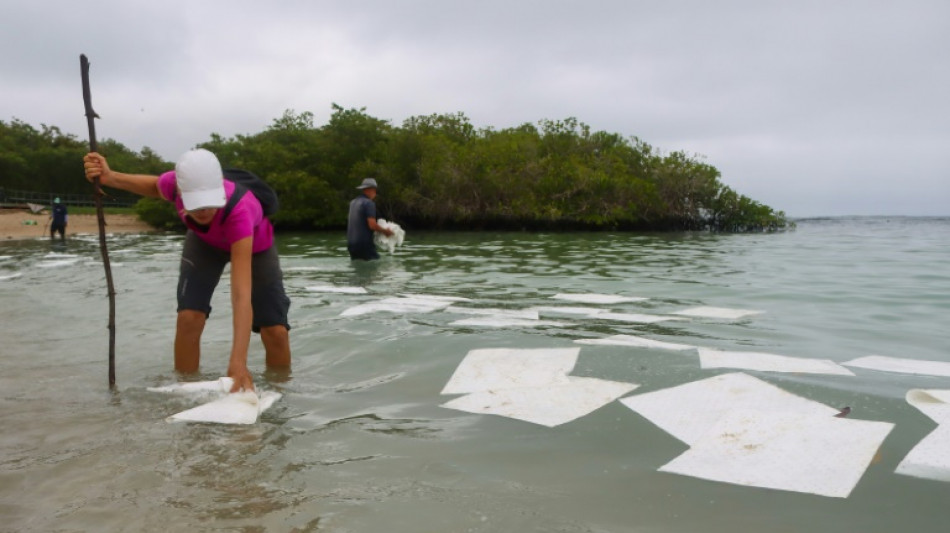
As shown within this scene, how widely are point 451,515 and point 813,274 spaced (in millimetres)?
10886

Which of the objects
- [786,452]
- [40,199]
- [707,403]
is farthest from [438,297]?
[40,199]

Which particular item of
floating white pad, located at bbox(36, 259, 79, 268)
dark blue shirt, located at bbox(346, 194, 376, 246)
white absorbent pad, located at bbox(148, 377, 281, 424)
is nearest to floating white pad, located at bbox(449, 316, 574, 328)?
white absorbent pad, located at bbox(148, 377, 281, 424)

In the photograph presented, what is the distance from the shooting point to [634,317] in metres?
7.11

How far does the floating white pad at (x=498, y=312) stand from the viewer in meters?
7.22

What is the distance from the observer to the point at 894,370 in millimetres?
4770

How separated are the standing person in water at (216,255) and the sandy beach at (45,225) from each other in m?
27.6

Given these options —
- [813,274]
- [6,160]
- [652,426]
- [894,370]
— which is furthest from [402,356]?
[6,160]

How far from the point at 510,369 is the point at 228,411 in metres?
1.87

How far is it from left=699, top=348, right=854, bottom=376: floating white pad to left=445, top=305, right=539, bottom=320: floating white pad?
90.7 inches

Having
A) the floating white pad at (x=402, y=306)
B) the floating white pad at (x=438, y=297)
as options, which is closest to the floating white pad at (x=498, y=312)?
the floating white pad at (x=402, y=306)

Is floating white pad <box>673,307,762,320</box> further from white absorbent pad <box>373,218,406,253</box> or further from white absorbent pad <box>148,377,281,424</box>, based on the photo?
white absorbent pad <box>373,218,406,253</box>

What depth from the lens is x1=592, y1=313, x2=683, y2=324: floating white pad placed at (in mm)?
6910

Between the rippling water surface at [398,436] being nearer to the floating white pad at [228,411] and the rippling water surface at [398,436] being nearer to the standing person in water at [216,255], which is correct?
the floating white pad at [228,411]

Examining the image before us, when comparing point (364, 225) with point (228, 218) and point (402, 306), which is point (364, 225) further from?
point (228, 218)
